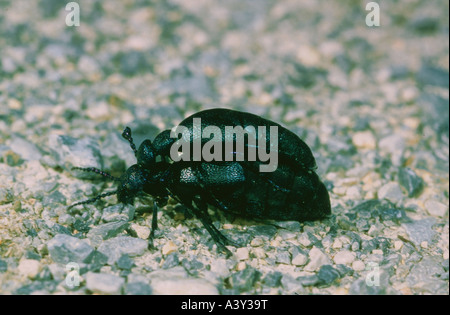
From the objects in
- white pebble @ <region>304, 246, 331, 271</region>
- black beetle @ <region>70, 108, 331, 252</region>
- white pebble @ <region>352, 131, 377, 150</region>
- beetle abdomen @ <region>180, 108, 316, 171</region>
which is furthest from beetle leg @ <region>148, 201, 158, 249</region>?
white pebble @ <region>352, 131, 377, 150</region>
